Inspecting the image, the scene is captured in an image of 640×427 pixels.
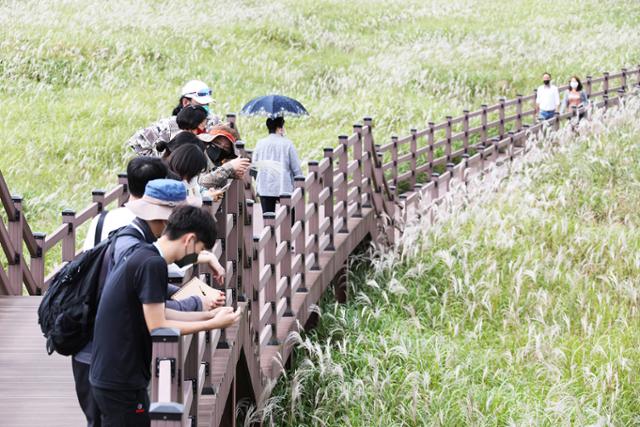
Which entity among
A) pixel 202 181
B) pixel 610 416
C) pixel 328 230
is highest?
pixel 202 181

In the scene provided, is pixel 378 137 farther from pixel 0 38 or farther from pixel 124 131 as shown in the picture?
pixel 0 38

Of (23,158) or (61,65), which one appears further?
(61,65)

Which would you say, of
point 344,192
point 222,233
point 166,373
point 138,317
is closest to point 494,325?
point 344,192

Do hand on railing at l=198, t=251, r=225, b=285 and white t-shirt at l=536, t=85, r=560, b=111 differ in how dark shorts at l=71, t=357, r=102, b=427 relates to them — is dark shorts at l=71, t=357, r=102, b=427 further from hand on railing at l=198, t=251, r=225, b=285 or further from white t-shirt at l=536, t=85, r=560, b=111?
white t-shirt at l=536, t=85, r=560, b=111

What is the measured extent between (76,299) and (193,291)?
0.57m

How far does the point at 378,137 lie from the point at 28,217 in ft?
27.5

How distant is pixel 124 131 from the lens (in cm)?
2127

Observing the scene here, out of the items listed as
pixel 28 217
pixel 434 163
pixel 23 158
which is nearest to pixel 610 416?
pixel 28 217

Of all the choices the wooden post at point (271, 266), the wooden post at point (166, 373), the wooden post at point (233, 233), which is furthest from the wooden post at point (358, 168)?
the wooden post at point (166, 373)

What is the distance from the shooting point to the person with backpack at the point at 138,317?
514 cm

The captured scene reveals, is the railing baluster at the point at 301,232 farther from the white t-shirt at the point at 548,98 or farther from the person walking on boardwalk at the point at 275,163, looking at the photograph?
the white t-shirt at the point at 548,98

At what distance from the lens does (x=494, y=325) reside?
12.6 metres

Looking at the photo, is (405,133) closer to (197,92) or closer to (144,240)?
(197,92)

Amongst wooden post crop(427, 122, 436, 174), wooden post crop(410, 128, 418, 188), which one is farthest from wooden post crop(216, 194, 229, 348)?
wooden post crop(427, 122, 436, 174)
